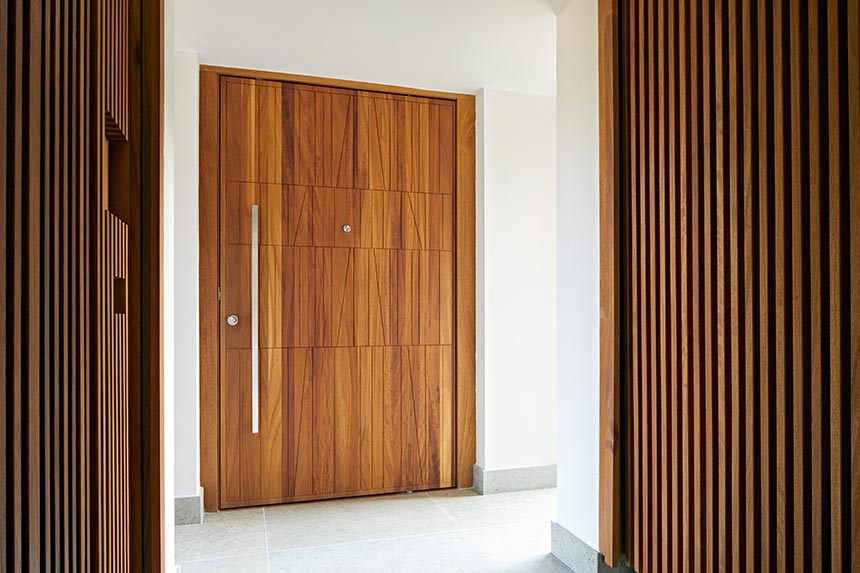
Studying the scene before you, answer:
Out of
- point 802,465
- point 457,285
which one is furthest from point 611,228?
point 457,285

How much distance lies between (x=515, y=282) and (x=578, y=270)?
47.0 inches

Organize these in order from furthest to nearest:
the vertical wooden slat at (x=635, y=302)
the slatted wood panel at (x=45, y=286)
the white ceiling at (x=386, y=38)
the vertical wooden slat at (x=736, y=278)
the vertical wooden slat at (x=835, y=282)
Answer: the white ceiling at (x=386, y=38) → the vertical wooden slat at (x=635, y=302) → the vertical wooden slat at (x=736, y=278) → the vertical wooden slat at (x=835, y=282) → the slatted wood panel at (x=45, y=286)

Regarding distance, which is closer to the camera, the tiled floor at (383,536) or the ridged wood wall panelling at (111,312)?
the ridged wood wall panelling at (111,312)

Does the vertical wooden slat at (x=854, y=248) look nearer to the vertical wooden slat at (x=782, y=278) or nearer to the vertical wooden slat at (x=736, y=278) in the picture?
the vertical wooden slat at (x=782, y=278)

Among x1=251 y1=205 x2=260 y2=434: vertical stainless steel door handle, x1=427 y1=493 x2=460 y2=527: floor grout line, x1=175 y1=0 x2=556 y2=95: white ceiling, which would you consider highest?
x1=175 y1=0 x2=556 y2=95: white ceiling

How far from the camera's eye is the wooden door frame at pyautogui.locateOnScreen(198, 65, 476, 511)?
3.37 meters

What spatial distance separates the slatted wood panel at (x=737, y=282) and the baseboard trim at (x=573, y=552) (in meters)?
0.20

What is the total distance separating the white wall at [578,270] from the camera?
8.29ft

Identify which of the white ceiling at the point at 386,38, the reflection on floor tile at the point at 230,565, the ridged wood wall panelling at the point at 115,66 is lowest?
the reflection on floor tile at the point at 230,565

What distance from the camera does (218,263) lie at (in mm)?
3422

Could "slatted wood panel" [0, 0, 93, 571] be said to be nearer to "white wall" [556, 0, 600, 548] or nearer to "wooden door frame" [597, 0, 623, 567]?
"wooden door frame" [597, 0, 623, 567]

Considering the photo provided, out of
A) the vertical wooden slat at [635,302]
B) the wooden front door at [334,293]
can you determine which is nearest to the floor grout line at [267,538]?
the wooden front door at [334,293]

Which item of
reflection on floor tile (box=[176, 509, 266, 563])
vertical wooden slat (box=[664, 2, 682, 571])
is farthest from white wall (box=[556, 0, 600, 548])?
reflection on floor tile (box=[176, 509, 266, 563])

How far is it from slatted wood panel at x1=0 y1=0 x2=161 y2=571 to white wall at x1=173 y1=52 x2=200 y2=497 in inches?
56.9
